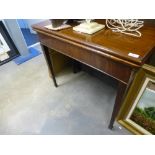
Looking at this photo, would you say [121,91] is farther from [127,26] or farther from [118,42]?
[127,26]

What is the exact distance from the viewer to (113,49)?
26.2 inches

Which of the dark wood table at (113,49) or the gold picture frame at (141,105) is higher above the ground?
the dark wood table at (113,49)

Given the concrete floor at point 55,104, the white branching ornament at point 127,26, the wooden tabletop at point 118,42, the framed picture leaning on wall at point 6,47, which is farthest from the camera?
the framed picture leaning on wall at point 6,47

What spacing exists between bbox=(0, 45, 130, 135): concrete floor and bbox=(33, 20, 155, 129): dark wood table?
369 millimetres

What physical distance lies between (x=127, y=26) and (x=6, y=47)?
1.75 metres

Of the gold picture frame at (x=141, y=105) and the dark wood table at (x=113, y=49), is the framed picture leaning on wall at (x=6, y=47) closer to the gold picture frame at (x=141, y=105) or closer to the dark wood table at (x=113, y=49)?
the dark wood table at (x=113, y=49)

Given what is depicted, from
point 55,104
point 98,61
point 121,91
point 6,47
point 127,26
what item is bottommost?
point 55,104

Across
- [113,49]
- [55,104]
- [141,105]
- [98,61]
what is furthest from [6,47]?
[141,105]

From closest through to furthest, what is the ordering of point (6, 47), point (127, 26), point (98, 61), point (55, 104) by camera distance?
point (98, 61), point (127, 26), point (55, 104), point (6, 47)

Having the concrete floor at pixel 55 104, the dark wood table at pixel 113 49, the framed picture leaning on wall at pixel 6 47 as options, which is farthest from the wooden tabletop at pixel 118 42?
the framed picture leaning on wall at pixel 6 47

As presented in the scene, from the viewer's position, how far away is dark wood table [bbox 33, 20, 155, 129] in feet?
2.10

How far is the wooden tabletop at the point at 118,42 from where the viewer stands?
2.08 feet

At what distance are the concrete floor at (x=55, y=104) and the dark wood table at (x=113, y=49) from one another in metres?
0.37
